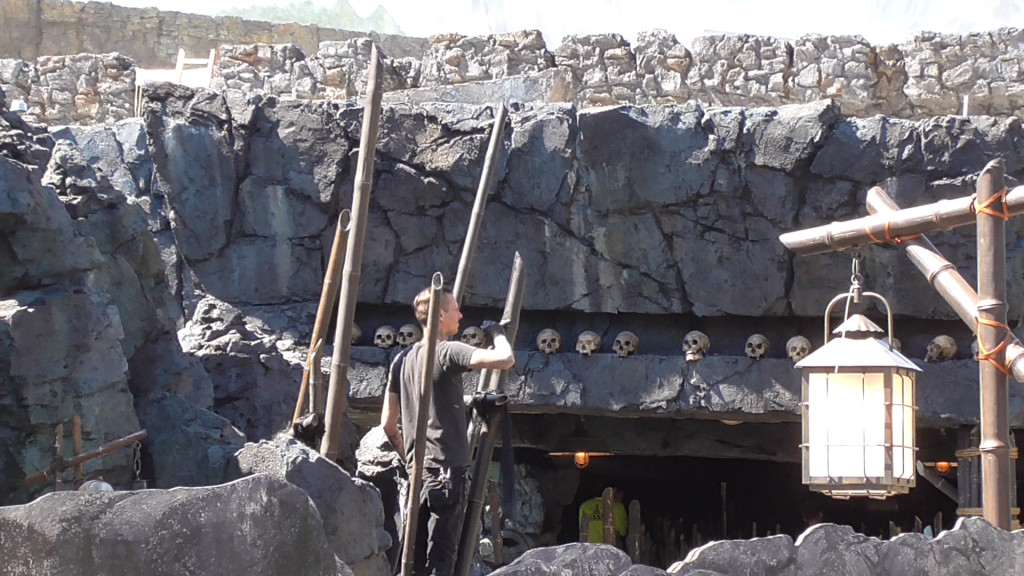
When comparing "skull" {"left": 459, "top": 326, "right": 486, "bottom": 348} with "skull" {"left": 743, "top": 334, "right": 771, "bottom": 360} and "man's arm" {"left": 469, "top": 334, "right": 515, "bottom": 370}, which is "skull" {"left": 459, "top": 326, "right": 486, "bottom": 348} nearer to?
"skull" {"left": 743, "top": 334, "right": 771, "bottom": 360}

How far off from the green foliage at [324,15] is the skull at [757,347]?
35293mm

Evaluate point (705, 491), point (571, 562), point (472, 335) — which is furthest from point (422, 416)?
point (705, 491)

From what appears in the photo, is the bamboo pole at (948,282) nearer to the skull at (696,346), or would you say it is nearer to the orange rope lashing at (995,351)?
the orange rope lashing at (995,351)

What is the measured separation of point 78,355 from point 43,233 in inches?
33.0

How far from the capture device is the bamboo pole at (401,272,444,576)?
4.63m

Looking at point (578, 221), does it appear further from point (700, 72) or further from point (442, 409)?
point (442, 409)

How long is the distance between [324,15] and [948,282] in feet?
155

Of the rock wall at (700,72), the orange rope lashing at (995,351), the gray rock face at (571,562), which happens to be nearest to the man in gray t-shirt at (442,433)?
the orange rope lashing at (995,351)

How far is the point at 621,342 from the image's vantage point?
13094 mm

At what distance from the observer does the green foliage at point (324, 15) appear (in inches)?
1876

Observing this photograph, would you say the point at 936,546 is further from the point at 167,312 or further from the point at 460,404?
the point at 167,312

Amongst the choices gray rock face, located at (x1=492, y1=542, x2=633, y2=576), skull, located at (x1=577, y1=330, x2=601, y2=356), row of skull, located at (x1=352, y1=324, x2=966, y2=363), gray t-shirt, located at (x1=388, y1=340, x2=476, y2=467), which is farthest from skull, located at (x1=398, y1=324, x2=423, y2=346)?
gray rock face, located at (x1=492, y1=542, x2=633, y2=576)

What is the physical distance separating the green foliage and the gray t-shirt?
140 feet

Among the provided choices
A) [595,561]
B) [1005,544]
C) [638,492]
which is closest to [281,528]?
[595,561]
